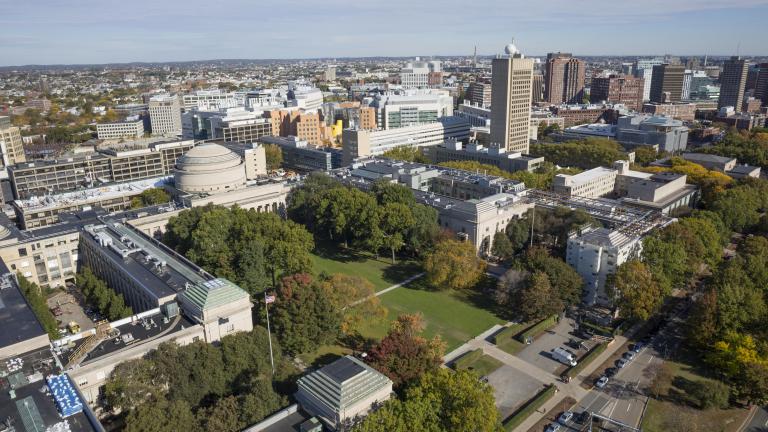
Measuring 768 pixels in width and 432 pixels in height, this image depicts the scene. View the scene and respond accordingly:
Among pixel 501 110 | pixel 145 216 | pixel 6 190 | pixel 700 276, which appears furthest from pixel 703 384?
pixel 6 190

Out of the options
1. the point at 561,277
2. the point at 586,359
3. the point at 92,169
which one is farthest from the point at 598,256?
the point at 92,169

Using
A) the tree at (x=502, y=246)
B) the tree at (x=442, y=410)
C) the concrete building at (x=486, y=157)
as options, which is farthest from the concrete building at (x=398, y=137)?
the tree at (x=442, y=410)

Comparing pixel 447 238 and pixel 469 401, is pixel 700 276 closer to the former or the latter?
pixel 447 238

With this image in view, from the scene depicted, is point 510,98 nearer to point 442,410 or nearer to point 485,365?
point 485,365

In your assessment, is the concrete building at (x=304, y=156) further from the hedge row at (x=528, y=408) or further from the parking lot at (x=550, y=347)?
the hedge row at (x=528, y=408)

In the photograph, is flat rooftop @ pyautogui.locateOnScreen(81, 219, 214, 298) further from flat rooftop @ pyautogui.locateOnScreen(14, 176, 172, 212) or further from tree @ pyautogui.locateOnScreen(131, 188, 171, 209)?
flat rooftop @ pyautogui.locateOnScreen(14, 176, 172, 212)

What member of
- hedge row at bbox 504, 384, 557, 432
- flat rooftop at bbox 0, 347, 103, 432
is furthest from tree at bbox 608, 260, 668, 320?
flat rooftop at bbox 0, 347, 103, 432
